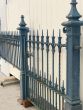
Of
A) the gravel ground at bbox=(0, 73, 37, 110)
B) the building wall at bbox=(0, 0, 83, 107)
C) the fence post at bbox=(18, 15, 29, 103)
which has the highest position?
the building wall at bbox=(0, 0, 83, 107)

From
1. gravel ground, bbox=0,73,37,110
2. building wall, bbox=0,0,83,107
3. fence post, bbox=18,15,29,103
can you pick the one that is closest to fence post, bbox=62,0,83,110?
building wall, bbox=0,0,83,107

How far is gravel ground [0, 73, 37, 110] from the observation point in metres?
4.05

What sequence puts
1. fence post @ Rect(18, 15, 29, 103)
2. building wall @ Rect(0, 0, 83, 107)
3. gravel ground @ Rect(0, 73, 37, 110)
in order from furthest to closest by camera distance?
fence post @ Rect(18, 15, 29, 103) → gravel ground @ Rect(0, 73, 37, 110) → building wall @ Rect(0, 0, 83, 107)

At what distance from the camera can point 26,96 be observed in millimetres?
4223

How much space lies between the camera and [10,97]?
4617 millimetres

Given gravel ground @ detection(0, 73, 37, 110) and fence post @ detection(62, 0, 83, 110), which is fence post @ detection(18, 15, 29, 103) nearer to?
gravel ground @ detection(0, 73, 37, 110)

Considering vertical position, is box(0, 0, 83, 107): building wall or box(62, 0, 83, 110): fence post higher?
box(0, 0, 83, 107): building wall

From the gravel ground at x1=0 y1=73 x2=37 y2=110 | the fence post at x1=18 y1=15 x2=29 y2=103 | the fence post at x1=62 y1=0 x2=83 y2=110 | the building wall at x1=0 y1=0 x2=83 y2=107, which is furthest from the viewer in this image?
the fence post at x1=18 y1=15 x2=29 y2=103

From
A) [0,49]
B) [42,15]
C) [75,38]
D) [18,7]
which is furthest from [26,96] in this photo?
[0,49]

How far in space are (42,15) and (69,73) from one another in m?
1.48

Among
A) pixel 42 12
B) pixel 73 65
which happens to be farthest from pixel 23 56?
pixel 73 65

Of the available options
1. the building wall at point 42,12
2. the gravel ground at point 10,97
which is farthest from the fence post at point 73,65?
the gravel ground at point 10,97

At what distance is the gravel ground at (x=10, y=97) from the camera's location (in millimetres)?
4055

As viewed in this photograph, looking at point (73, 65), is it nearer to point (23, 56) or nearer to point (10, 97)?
point (23, 56)
